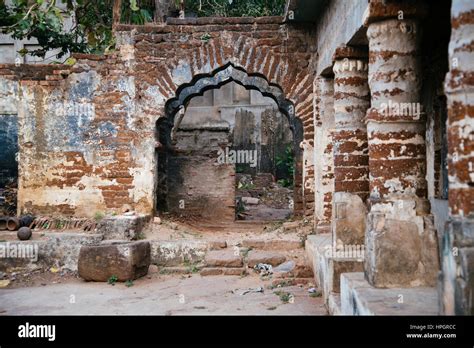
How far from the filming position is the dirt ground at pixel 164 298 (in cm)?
519

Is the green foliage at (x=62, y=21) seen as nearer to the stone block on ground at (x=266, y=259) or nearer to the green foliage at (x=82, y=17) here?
the green foliage at (x=82, y=17)

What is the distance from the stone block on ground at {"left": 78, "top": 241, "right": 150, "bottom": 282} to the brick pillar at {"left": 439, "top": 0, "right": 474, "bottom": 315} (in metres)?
4.71

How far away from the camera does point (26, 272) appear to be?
23.8 feet

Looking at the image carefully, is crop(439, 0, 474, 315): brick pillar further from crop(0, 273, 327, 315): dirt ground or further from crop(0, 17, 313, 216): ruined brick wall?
crop(0, 17, 313, 216): ruined brick wall

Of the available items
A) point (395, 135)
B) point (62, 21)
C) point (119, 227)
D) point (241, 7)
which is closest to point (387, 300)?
point (395, 135)

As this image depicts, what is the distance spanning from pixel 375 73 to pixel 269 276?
345 cm

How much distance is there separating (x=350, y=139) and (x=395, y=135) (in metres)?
1.43

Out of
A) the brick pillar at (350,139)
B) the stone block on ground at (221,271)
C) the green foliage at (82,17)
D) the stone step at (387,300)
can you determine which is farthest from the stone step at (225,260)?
the green foliage at (82,17)

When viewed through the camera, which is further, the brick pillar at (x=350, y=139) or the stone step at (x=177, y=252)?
the stone step at (x=177, y=252)

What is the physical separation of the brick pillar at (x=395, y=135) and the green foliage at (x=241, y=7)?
10.4 metres

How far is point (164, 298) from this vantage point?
579 centimetres

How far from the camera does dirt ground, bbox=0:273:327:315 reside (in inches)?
204
